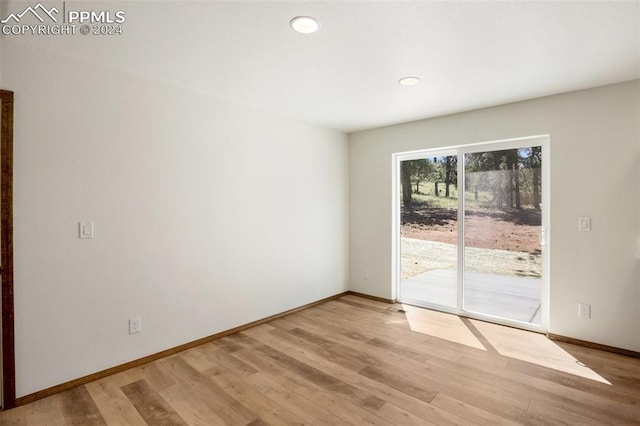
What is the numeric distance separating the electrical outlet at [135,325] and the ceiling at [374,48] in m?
2.07

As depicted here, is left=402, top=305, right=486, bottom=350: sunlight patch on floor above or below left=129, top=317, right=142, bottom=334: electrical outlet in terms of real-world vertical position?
below

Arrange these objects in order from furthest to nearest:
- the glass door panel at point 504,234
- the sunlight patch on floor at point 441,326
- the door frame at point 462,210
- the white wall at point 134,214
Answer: the glass door panel at point 504,234 < the door frame at point 462,210 < the sunlight patch on floor at point 441,326 < the white wall at point 134,214

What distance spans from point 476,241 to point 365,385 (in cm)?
230

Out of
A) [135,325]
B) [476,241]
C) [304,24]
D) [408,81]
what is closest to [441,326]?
[476,241]

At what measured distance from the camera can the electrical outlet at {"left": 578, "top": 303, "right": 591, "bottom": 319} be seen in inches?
119

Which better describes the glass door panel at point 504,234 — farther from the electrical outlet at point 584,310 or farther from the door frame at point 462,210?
the electrical outlet at point 584,310

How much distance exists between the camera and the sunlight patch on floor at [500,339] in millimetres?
2719

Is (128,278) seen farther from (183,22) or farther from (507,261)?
(507,261)

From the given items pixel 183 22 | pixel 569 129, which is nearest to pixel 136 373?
pixel 183 22

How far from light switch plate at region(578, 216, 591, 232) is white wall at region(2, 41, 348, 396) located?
2.99 metres

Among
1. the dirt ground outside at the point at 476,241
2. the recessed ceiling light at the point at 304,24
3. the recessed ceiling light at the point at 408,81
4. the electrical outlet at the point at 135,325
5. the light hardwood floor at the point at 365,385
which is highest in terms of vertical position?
the recessed ceiling light at the point at 408,81

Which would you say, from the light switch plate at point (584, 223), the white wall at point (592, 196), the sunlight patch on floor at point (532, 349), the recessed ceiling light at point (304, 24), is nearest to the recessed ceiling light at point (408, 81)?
the recessed ceiling light at point (304, 24)

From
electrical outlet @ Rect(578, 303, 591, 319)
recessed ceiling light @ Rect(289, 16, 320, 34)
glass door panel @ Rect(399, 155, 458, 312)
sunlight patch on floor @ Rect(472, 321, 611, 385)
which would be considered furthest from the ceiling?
sunlight patch on floor @ Rect(472, 321, 611, 385)

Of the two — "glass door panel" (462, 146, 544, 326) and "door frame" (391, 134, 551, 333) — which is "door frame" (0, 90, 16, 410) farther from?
"glass door panel" (462, 146, 544, 326)
